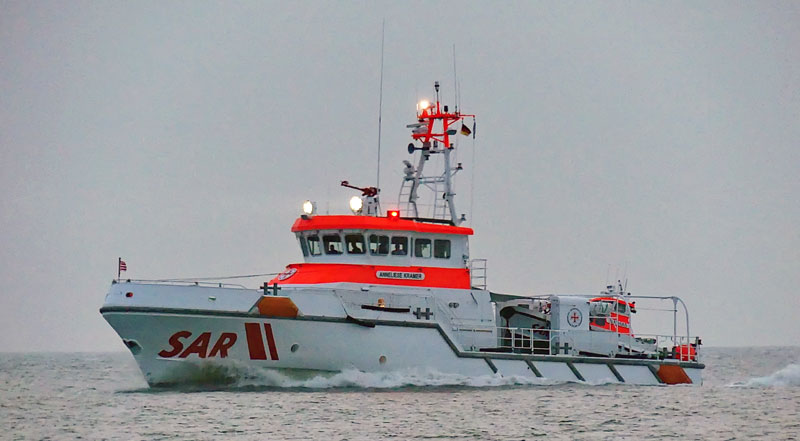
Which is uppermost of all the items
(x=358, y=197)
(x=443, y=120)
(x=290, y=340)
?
(x=443, y=120)

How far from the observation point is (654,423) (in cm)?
2181

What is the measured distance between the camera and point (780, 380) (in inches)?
1297

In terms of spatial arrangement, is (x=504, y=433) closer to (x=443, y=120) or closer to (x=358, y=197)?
(x=358, y=197)

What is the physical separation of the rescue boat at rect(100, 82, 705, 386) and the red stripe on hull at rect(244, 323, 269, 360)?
2 cm

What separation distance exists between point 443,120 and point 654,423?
9561 millimetres

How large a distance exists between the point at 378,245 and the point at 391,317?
188 centimetres

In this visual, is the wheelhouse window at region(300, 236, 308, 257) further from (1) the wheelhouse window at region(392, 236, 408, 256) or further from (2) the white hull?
(2) the white hull

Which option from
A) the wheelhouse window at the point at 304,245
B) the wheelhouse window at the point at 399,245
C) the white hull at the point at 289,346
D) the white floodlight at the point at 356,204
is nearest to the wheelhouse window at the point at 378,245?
the wheelhouse window at the point at 399,245

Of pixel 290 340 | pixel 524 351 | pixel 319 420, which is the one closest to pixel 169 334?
pixel 290 340

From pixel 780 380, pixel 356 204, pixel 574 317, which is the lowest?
pixel 780 380

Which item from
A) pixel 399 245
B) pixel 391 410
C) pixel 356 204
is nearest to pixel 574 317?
pixel 399 245

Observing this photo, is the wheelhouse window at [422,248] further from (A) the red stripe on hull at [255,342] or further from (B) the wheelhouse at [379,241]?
(A) the red stripe on hull at [255,342]

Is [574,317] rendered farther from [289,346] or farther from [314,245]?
[289,346]

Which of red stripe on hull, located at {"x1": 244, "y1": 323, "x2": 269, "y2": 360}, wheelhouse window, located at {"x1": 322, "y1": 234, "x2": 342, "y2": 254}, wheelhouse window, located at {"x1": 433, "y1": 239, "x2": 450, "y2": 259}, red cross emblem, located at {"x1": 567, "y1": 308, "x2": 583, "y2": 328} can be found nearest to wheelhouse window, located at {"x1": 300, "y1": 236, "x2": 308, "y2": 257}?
wheelhouse window, located at {"x1": 322, "y1": 234, "x2": 342, "y2": 254}
